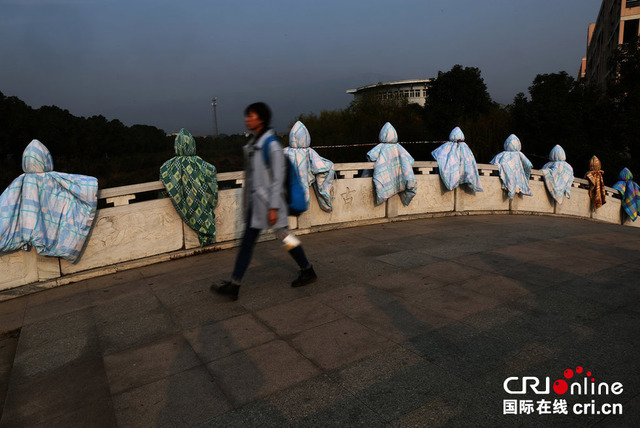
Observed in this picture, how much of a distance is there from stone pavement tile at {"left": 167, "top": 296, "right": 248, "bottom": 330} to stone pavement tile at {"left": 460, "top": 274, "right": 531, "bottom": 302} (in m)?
2.12

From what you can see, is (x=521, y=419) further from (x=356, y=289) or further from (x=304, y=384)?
(x=356, y=289)

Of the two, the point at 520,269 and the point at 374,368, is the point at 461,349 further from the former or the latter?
the point at 520,269

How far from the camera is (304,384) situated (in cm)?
264

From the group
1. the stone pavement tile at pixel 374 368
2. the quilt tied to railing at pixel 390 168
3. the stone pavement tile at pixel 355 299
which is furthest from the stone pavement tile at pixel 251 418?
the quilt tied to railing at pixel 390 168

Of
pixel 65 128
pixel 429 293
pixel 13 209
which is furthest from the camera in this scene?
pixel 65 128

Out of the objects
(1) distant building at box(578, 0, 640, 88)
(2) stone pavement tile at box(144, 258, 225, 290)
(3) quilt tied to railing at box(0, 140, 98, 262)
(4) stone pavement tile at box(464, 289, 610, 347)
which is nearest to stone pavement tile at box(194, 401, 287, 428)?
(4) stone pavement tile at box(464, 289, 610, 347)

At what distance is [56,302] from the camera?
175 inches

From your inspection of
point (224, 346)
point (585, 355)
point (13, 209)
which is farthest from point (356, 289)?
point (13, 209)

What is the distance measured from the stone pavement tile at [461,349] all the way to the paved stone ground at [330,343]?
0.01 metres

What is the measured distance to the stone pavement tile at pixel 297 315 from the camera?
11.3 feet

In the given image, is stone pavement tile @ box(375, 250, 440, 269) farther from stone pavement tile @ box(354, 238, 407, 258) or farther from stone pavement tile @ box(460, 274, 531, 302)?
stone pavement tile @ box(460, 274, 531, 302)

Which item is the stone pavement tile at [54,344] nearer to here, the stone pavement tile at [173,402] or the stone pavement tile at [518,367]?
the stone pavement tile at [173,402]

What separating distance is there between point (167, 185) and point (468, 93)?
33.3 meters

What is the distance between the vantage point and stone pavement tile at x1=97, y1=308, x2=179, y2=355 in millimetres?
3363
